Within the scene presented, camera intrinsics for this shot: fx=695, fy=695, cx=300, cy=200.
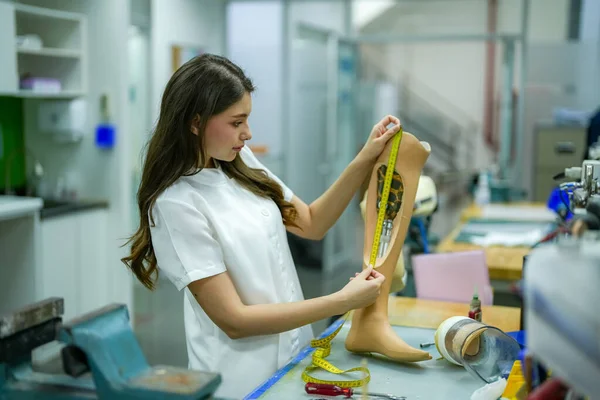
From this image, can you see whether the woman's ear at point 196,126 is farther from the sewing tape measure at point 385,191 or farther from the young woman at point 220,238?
the sewing tape measure at point 385,191

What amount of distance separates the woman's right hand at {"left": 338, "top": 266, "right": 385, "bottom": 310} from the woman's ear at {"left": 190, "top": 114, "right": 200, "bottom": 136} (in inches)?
20.4

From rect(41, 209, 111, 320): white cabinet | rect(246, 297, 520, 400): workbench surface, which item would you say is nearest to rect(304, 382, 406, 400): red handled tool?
rect(246, 297, 520, 400): workbench surface

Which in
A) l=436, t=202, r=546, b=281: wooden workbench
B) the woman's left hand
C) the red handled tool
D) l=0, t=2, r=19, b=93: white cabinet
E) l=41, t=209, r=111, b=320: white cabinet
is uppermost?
l=0, t=2, r=19, b=93: white cabinet

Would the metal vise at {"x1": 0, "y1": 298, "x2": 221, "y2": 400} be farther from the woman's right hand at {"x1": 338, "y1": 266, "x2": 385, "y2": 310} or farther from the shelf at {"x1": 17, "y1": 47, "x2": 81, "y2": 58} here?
the shelf at {"x1": 17, "y1": 47, "x2": 81, "y2": 58}

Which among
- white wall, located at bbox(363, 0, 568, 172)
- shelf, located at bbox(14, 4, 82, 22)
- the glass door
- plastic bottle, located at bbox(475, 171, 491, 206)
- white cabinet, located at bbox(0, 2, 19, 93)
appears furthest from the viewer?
the glass door

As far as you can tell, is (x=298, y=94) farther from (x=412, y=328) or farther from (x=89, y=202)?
(x=412, y=328)

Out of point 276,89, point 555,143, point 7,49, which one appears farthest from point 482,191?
point 7,49

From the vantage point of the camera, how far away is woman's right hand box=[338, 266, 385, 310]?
1.64 meters

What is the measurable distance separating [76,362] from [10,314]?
12 cm

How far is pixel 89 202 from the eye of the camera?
4.18 metres

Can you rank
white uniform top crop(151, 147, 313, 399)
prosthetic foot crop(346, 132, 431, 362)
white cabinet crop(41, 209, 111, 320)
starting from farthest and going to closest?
1. white cabinet crop(41, 209, 111, 320)
2. prosthetic foot crop(346, 132, 431, 362)
3. white uniform top crop(151, 147, 313, 399)

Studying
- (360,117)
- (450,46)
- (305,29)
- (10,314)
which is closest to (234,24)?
(305,29)

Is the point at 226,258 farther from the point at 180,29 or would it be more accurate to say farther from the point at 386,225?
the point at 180,29

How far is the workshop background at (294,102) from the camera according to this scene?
13.5ft
